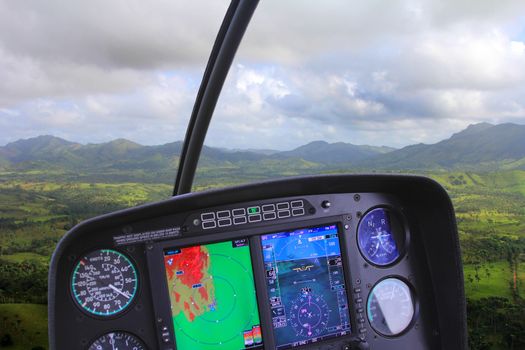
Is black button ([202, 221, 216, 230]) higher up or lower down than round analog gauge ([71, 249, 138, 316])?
higher up

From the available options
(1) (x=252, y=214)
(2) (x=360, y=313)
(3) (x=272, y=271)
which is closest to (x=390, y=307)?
(2) (x=360, y=313)

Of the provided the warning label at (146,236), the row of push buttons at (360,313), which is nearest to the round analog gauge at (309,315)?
the row of push buttons at (360,313)

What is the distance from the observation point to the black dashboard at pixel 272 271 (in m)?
1.79

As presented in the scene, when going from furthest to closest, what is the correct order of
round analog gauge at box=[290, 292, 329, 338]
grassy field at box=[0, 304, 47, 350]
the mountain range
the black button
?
the mountain range, round analog gauge at box=[290, 292, 329, 338], the black button, grassy field at box=[0, 304, 47, 350]

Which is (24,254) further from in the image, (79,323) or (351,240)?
(351,240)

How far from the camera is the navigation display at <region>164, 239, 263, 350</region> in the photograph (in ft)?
6.08

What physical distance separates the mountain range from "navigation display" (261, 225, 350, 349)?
719mm

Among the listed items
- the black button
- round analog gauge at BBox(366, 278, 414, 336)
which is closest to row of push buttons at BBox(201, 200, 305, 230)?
the black button

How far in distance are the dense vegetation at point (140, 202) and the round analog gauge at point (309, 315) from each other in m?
0.70

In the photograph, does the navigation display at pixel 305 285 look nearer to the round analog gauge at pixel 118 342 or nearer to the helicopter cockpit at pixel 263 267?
the helicopter cockpit at pixel 263 267

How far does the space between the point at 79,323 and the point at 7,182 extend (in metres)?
1.04

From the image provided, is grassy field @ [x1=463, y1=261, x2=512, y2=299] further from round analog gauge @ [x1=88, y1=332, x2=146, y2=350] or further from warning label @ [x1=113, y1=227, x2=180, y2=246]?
round analog gauge @ [x1=88, y1=332, x2=146, y2=350]

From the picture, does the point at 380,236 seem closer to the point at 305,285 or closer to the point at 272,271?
the point at 305,285

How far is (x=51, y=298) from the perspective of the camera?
1.60 m
